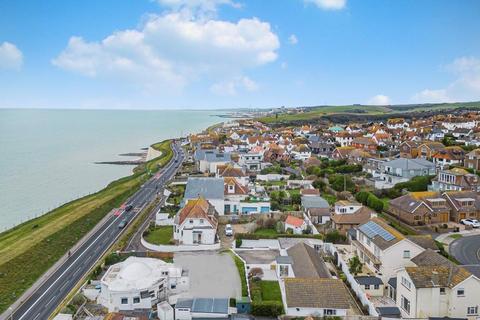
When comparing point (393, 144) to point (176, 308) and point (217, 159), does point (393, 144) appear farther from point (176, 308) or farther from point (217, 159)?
point (176, 308)

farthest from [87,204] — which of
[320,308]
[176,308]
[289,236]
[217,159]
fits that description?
[320,308]

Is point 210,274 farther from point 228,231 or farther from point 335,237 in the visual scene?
point 335,237

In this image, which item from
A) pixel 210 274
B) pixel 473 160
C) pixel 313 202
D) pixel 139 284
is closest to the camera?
pixel 139 284

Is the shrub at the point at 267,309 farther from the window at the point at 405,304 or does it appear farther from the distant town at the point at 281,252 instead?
the window at the point at 405,304

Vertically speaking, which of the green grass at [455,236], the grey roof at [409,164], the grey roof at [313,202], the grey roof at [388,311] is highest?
the grey roof at [409,164]

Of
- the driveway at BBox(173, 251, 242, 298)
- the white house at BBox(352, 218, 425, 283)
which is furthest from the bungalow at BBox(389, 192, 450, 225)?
the driveway at BBox(173, 251, 242, 298)

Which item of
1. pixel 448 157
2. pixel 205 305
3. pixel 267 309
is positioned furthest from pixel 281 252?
pixel 448 157

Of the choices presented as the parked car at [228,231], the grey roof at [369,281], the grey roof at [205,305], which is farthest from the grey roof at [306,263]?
the parked car at [228,231]
